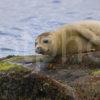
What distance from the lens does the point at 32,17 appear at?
49344 mm

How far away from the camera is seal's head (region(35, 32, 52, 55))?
18.3 metres

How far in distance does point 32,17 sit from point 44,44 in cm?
3100

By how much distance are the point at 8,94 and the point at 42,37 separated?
14.6 ft

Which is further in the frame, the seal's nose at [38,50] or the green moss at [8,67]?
the seal's nose at [38,50]

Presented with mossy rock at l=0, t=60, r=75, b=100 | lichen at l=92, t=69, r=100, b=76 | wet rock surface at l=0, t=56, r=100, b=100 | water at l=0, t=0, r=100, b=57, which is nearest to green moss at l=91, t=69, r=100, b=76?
lichen at l=92, t=69, r=100, b=76

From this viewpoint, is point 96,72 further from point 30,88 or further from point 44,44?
point 30,88

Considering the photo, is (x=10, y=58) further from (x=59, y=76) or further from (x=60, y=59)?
(x=59, y=76)

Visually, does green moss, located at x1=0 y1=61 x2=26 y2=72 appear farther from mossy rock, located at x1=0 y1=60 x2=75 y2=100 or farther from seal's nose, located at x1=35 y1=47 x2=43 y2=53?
seal's nose, located at x1=35 y1=47 x2=43 y2=53

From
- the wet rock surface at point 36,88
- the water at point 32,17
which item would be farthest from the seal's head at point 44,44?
the water at point 32,17

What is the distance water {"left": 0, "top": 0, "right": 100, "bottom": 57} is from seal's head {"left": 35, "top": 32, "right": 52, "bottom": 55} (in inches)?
542

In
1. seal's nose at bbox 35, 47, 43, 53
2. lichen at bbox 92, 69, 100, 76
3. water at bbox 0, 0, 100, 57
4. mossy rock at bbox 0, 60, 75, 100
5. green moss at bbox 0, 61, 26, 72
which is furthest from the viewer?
water at bbox 0, 0, 100, 57

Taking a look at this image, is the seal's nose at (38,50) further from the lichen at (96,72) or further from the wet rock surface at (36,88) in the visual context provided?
the wet rock surface at (36,88)

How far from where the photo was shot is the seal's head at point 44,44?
18.3m

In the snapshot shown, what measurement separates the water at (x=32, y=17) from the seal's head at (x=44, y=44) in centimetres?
1375
